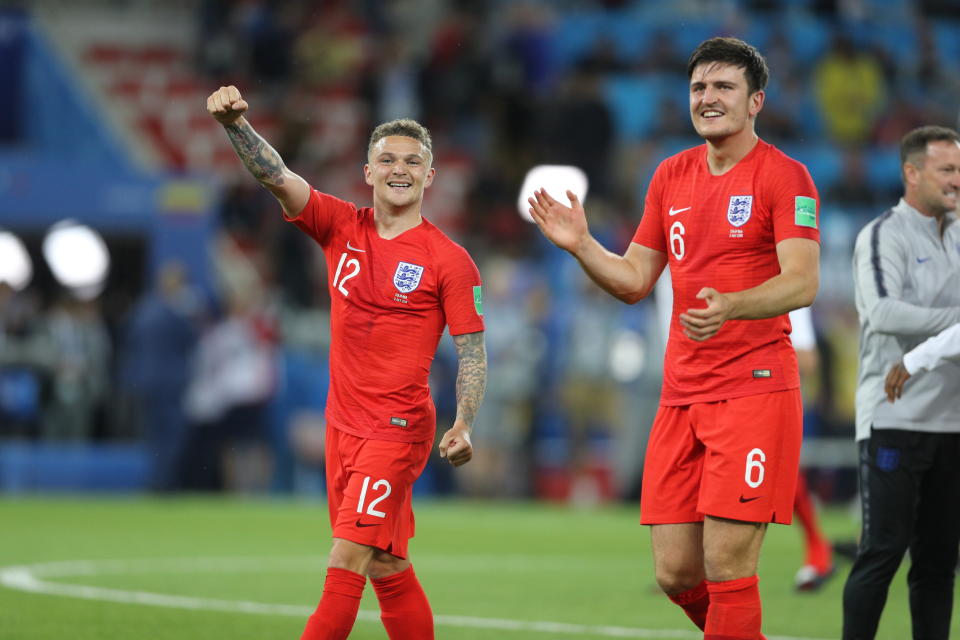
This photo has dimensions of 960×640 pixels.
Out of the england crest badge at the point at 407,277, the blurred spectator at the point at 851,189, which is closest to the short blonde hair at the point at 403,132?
the england crest badge at the point at 407,277

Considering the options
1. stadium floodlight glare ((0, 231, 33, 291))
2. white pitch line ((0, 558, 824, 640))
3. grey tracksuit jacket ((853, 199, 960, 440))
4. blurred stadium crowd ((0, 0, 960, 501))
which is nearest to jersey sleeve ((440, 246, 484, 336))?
grey tracksuit jacket ((853, 199, 960, 440))

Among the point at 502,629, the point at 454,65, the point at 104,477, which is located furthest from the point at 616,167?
the point at 502,629

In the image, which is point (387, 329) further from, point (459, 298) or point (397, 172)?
point (397, 172)

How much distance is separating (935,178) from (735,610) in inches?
91.4

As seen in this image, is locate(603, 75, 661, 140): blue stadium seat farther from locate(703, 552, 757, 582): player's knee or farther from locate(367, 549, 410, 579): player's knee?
locate(703, 552, 757, 582): player's knee

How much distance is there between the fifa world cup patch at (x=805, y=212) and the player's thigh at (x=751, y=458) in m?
0.63

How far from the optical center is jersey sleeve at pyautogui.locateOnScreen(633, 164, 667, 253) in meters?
6.60

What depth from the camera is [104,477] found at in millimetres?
19844

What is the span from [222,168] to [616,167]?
19.3 feet

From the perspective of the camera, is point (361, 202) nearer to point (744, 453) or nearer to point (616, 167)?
point (616, 167)

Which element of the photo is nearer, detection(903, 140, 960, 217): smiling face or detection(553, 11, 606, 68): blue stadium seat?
detection(903, 140, 960, 217): smiling face

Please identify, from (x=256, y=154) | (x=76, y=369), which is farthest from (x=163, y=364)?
(x=256, y=154)

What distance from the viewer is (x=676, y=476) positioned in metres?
6.30

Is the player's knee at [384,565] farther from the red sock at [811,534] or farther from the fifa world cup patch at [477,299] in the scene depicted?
the red sock at [811,534]
